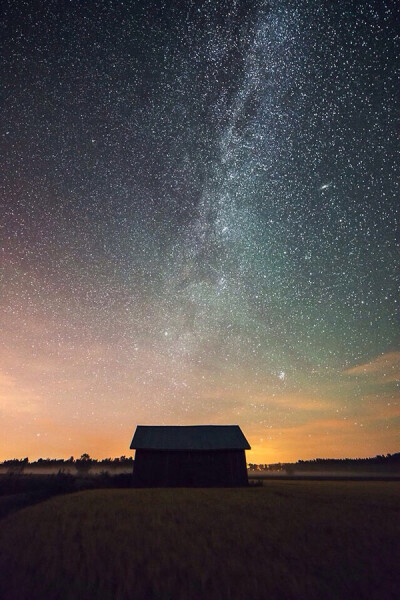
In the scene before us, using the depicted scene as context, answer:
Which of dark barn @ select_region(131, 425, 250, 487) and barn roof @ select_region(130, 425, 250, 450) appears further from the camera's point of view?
barn roof @ select_region(130, 425, 250, 450)

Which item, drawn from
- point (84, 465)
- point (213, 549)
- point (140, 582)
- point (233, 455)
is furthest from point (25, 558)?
point (84, 465)

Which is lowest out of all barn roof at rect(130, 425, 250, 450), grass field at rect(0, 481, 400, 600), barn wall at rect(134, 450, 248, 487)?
grass field at rect(0, 481, 400, 600)

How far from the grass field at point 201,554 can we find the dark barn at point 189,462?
1308cm

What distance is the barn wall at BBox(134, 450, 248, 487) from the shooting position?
2752cm

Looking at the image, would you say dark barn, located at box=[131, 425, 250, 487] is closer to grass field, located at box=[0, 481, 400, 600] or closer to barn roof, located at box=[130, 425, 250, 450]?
barn roof, located at box=[130, 425, 250, 450]

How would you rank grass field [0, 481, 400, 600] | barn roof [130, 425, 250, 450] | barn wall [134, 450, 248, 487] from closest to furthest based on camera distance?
1. grass field [0, 481, 400, 600]
2. barn wall [134, 450, 248, 487]
3. barn roof [130, 425, 250, 450]

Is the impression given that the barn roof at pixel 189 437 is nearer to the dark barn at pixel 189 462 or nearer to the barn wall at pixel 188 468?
the dark barn at pixel 189 462

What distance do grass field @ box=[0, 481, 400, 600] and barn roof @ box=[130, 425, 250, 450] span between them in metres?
13.7

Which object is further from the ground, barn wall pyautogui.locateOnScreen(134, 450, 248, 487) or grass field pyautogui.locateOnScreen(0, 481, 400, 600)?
barn wall pyautogui.locateOnScreen(134, 450, 248, 487)

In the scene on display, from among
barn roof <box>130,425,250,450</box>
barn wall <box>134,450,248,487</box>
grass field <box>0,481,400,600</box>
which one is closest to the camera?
grass field <box>0,481,400,600</box>

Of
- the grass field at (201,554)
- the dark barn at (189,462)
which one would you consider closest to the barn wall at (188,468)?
the dark barn at (189,462)

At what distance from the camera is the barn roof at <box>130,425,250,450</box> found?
94.6 feet

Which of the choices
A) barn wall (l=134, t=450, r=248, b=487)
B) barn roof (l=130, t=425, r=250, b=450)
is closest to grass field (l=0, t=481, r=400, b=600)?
barn wall (l=134, t=450, r=248, b=487)

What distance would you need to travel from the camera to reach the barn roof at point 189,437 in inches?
1135
